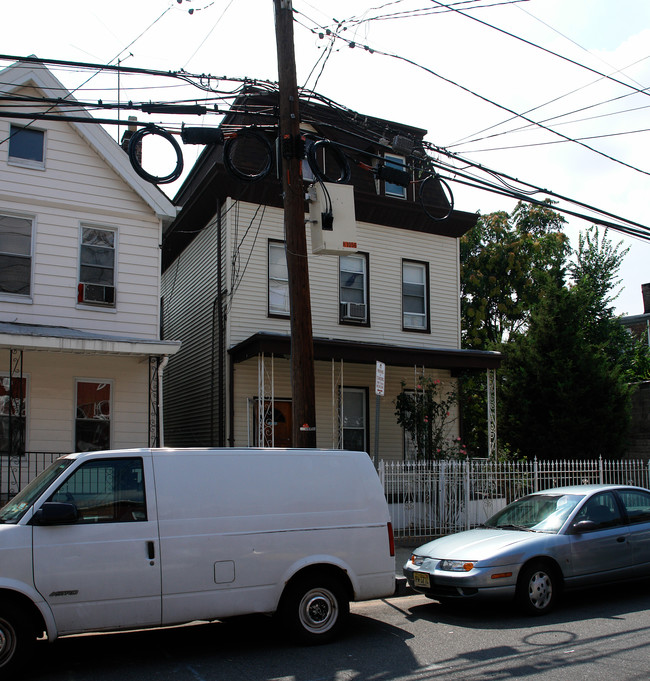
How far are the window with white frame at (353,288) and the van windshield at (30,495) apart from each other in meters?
11.0

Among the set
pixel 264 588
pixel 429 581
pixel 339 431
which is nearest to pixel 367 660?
pixel 264 588

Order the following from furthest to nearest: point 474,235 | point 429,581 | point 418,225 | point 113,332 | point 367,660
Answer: point 474,235, point 418,225, point 113,332, point 429,581, point 367,660

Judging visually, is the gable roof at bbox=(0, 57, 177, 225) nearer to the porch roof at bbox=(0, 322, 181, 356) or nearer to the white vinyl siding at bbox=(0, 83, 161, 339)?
the white vinyl siding at bbox=(0, 83, 161, 339)

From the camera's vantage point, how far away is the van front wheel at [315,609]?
22.6ft

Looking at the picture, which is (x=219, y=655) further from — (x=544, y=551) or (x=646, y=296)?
(x=646, y=296)

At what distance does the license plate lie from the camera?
8.49m

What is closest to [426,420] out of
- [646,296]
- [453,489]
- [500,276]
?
Result: [453,489]

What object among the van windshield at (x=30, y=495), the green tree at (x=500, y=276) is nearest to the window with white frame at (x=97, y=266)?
the van windshield at (x=30, y=495)

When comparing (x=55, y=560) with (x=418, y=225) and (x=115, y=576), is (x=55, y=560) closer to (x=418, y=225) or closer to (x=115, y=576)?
(x=115, y=576)

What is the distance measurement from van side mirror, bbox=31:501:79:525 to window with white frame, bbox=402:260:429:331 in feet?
41.7

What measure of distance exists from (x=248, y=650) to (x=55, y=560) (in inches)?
80.5

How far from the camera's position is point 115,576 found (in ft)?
20.4

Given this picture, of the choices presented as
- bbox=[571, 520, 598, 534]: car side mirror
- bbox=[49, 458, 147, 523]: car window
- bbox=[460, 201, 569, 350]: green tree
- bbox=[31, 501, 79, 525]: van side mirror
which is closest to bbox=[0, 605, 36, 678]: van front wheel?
bbox=[31, 501, 79, 525]: van side mirror

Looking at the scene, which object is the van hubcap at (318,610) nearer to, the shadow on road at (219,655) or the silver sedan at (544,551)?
the shadow on road at (219,655)
